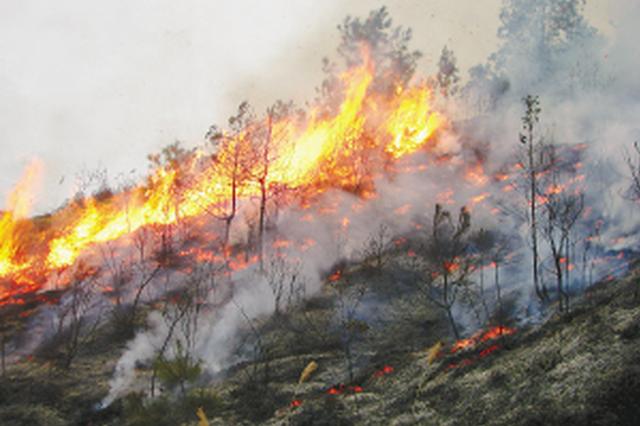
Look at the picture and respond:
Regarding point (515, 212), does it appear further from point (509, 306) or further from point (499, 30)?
point (499, 30)

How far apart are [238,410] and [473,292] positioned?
2002 centimetres

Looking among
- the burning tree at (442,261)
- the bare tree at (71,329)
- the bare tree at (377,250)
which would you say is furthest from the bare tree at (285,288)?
the bare tree at (71,329)

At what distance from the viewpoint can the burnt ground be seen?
41.3ft

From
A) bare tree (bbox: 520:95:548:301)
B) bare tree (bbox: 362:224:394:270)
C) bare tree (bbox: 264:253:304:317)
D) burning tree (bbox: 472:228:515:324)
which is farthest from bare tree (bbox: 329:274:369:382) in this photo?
bare tree (bbox: 520:95:548:301)

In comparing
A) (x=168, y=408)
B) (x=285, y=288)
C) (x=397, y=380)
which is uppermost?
(x=285, y=288)

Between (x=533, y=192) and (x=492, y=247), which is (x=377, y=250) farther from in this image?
(x=533, y=192)

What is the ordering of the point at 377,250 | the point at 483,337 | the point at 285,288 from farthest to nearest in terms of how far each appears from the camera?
the point at 377,250 < the point at 285,288 < the point at 483,337

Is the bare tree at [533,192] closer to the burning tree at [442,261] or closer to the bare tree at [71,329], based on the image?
the burning tree at [442,261]

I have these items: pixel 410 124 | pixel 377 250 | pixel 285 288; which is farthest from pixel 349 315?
pixel 410 124

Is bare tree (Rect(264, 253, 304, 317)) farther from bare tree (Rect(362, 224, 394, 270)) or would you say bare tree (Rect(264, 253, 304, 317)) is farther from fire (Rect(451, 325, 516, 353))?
fire (Rect(451, 325, 516, 353))

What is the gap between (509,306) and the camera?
29266 mm

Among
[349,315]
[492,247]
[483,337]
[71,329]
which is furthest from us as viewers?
[492,247]

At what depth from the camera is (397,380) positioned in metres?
20.7

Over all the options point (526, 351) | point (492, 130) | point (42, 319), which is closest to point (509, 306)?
point (526, 351)
